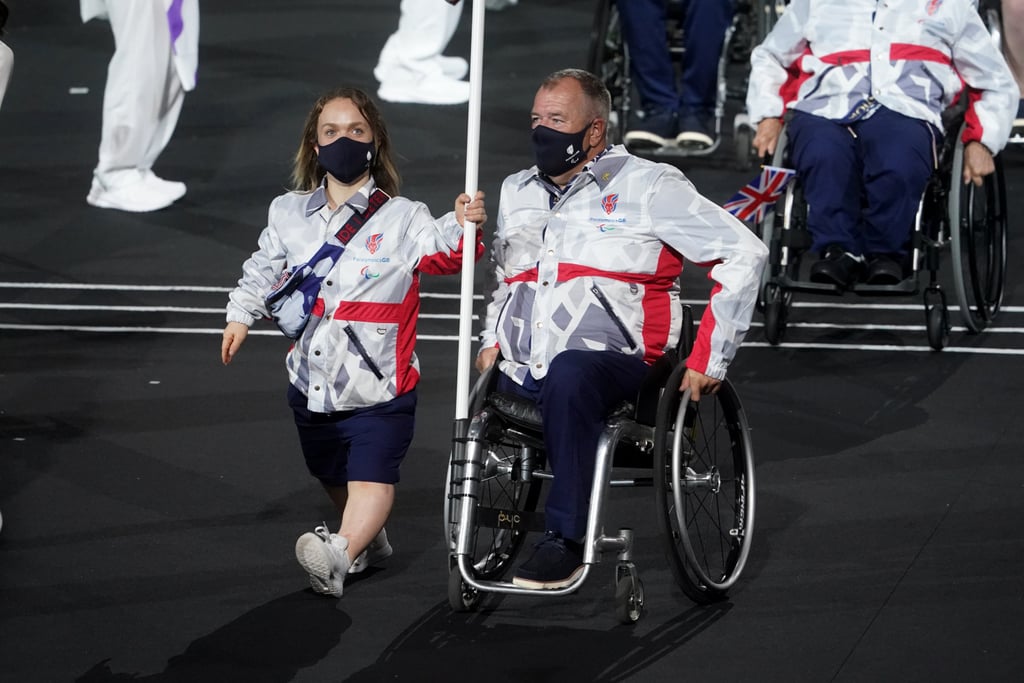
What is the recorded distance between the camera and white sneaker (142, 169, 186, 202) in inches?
347

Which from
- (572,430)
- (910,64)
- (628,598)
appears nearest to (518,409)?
(572,430)

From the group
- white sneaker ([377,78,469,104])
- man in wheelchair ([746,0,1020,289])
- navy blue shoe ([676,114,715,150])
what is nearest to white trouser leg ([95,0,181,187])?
white sneaker ([377,78,469,104])

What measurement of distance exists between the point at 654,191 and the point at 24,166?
5475 mm

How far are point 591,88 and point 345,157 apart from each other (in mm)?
608

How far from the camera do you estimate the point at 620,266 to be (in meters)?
4.55

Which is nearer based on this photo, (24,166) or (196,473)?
(196,473)

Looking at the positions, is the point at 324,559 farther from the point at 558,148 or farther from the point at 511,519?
the point at 558,148

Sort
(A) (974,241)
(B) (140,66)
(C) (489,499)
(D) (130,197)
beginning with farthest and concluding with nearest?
(D) (130,197) < (B) (140,66) < (A) (974,241) < (C) (489,499)

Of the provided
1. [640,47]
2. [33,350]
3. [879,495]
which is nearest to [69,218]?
[33,350]

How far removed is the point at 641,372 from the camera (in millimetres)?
4523

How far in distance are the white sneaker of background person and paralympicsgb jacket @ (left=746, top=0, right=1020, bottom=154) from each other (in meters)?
3.31

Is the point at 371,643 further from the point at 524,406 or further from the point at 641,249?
the point at 641,249

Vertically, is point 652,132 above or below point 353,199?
below

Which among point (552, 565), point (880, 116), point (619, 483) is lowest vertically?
point (552, 565)
